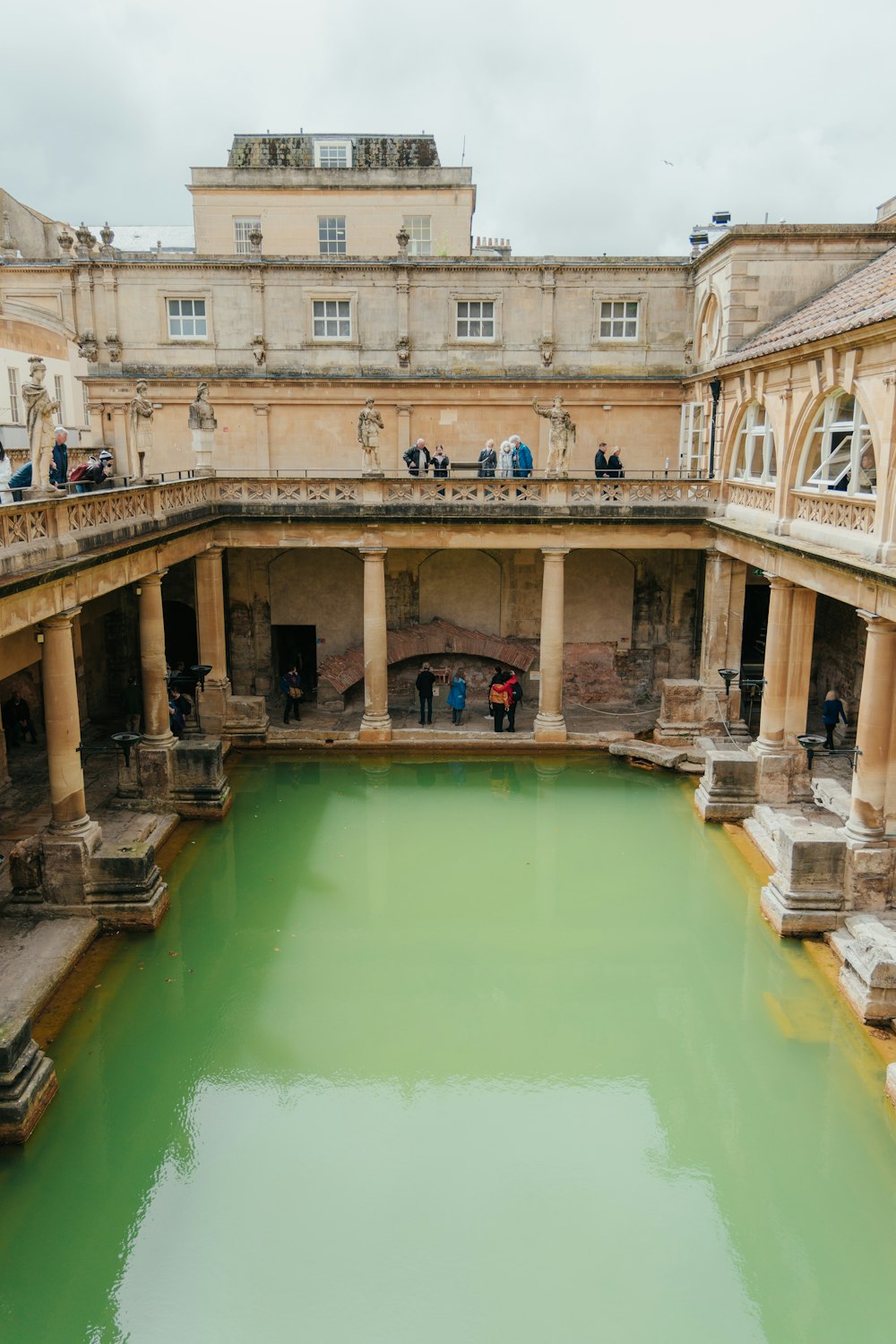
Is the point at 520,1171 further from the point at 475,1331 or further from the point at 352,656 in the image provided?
the point at 352,656

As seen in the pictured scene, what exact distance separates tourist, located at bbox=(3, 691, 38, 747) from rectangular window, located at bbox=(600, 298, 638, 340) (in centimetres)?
1671

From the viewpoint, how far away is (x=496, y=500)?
22.1 m

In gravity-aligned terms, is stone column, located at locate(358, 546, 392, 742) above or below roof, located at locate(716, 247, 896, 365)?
below

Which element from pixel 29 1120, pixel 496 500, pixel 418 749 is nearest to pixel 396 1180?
pixel 29 1120

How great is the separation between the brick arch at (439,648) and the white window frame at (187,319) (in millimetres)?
8739

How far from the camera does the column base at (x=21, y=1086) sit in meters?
10.1

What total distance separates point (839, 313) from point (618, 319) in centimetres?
998

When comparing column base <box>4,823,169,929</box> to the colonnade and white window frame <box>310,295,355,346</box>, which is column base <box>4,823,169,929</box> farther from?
white window frame <box>310,295,355,346</box>

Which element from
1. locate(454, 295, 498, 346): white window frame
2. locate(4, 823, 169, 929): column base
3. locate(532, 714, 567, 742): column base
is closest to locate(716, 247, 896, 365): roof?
locate(454, 295, 498, 346): white window frame

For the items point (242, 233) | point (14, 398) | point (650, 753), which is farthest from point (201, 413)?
point (242, 233)

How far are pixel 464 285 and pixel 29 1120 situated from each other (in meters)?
21.2

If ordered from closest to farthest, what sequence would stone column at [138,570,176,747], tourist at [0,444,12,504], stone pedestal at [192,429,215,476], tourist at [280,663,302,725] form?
1. tourist at [0,444,12,504]
2. stone column at [138,570,176,747]
3. stone pedestal at [192,429,215,476]
4. tourist at [280,663,302,725]

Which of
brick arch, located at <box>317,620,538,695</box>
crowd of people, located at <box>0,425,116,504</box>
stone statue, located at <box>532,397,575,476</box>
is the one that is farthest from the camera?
brick arch, located at <box>317,620,538,695</box>

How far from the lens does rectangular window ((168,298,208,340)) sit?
25391 mm
